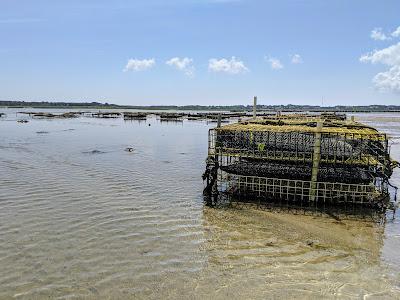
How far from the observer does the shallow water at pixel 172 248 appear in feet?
32.2

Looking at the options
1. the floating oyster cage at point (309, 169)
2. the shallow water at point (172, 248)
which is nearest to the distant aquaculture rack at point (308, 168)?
the floating oyster cage at point (309, 169)

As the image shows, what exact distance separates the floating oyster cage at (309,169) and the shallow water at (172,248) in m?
1.52

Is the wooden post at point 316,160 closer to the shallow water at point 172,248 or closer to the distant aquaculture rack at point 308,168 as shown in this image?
the distant aquaculture rack at point 308,168

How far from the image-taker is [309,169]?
19.8 metres

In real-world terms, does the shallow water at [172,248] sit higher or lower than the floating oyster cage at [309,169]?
lower

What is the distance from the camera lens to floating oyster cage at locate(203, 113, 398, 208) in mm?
16766

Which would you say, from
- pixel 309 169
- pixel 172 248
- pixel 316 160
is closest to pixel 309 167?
pixel 309 169

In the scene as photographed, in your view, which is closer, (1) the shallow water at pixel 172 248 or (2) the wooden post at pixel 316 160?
(1) the shallow water at pixel 172 248

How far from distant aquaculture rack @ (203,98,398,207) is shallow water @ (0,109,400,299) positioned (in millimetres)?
1545

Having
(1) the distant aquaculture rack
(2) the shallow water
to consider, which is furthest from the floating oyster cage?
(2) the shallow water

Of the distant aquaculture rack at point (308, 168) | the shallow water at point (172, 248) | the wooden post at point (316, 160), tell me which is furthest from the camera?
the distant aquaculture rack at point (308, 168)

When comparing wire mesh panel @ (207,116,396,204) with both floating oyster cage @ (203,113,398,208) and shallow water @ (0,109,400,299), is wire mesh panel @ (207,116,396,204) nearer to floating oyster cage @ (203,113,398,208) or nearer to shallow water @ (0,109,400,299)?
floating oyster cage @ (203,113,398,208)

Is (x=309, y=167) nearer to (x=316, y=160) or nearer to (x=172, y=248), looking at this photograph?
(x=316, y=160)

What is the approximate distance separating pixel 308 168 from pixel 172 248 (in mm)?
10293
